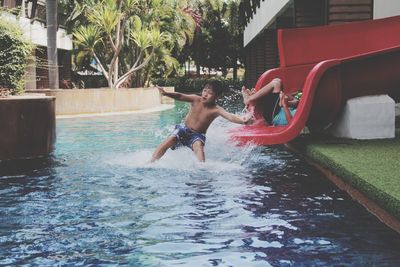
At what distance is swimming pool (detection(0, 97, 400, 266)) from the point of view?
398 cm

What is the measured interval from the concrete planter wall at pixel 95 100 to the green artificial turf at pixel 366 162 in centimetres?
1143

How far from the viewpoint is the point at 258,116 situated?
32.7ft

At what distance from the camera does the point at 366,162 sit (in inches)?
233

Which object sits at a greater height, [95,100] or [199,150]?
[95,100]

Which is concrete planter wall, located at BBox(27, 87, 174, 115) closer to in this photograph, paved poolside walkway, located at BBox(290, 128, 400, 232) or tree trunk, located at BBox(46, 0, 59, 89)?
tree trunk, located at BBox(46, 0, 59, 89)

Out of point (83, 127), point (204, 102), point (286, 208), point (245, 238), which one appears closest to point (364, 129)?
point (204, 102)

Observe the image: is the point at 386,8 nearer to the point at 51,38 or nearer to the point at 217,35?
the point at 51,38

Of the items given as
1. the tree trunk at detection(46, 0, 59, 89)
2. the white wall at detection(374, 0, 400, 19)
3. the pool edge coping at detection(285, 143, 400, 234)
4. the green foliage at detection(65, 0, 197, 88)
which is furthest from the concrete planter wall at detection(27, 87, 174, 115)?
the pool edge coping at detection(285, 143, 400, 234)

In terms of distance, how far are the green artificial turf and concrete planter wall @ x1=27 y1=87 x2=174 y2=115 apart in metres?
11.4

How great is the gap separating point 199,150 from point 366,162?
2.53 m

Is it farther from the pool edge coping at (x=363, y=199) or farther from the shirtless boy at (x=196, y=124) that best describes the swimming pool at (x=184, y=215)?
the shirtless boy at (x=196, y=124)

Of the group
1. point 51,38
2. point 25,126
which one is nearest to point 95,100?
point 51,38

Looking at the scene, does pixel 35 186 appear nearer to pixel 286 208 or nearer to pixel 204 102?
pixel 204 102

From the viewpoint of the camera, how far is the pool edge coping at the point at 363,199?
4451 millimetres
